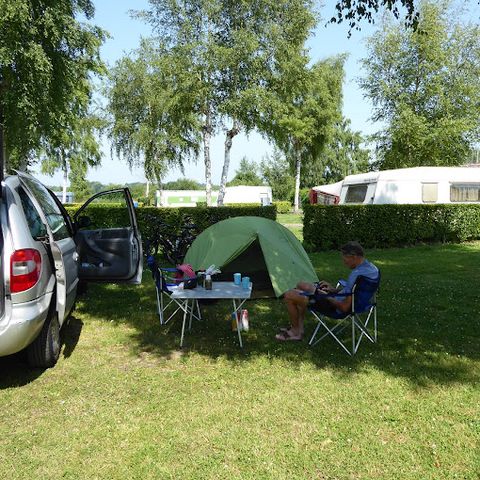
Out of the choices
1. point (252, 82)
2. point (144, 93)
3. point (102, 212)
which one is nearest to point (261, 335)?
point (102, 212)

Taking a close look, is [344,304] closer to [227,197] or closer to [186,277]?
[186,277]

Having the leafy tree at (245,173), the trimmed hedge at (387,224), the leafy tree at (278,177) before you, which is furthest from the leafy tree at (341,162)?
the trimmed hedge at (387,224)

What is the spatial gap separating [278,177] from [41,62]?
163ft

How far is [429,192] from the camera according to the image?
16359mm

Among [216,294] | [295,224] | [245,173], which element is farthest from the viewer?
[245,173]

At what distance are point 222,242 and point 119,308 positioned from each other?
1748 mm

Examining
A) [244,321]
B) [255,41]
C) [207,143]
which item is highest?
[255,41]

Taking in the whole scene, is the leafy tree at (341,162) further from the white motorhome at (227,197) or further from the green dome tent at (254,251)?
the green dome tent at (254,251)

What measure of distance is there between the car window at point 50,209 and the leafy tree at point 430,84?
20.0 m

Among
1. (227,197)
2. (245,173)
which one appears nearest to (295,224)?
(227,197)

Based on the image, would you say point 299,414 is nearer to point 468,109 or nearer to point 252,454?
point 252,454

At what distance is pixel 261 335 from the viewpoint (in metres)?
5.43

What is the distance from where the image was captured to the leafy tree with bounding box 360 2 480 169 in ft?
71.9

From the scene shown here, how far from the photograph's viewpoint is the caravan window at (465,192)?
16.5 metres
